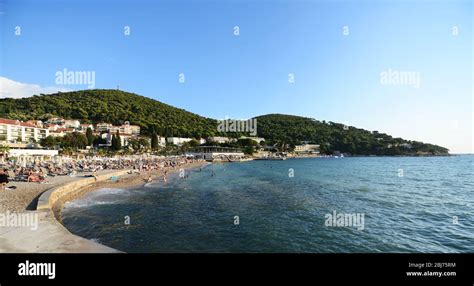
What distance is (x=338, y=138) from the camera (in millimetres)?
160500

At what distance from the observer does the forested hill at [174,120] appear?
4131 inches

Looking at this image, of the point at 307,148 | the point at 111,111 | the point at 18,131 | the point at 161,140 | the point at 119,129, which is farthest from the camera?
the point at 307,148

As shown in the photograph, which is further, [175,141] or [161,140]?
[175,141]

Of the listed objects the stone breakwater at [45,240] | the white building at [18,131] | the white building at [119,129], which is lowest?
the stone breakwater at [45,240]

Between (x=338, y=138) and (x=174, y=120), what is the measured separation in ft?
339

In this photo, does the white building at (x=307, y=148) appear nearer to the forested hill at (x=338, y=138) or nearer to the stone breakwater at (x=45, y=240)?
the forested hill at (x=338, y=138)

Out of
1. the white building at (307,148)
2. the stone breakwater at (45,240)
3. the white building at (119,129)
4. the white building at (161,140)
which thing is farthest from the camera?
the white building at (307,148)

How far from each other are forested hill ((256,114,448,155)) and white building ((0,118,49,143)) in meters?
115

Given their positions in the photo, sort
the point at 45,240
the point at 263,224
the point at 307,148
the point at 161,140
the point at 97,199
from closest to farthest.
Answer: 1. the point at 45,240
2. the point at 263,224
3. the point at 97,199
4. the point at 161,140
5. the point at 307,148

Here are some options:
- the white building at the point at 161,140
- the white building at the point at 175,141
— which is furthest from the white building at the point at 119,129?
the white building at the point at 175,141

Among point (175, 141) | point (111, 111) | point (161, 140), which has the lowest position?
point (175, 141)

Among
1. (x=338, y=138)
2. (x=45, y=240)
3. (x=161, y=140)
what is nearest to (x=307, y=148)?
(x=338, y=138)

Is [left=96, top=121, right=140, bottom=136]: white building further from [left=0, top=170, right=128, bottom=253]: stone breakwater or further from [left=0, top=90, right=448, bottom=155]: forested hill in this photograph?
[left=0, top=170, right=128, bottom=253]: stone breakwater

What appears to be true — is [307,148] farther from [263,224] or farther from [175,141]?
[263,224]
